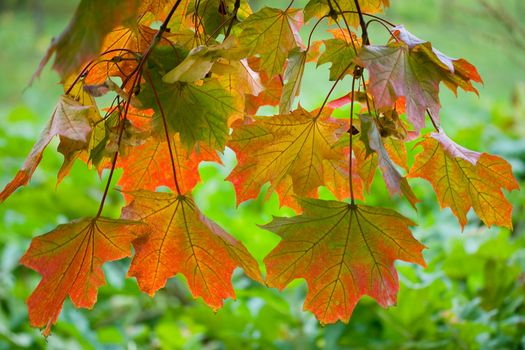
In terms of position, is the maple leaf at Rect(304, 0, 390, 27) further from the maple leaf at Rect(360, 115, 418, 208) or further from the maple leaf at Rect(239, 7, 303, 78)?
the maple leaf at Rect(360, 115, 418, 208)

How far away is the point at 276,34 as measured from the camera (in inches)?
20.7

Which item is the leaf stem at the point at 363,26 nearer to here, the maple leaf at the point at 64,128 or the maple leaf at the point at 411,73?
the maple leaf at the point at 411,73

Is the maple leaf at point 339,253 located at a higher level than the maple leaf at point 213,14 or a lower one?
lower

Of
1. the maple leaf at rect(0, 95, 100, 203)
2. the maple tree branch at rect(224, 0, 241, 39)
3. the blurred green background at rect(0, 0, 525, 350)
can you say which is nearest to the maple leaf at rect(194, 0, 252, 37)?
the maple tree branch at rect(224, 0, 241, 39)

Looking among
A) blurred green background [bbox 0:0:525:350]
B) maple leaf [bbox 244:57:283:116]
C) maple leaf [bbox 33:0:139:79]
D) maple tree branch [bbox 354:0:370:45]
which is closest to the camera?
maple leaf [bbox 33:0:139:79]

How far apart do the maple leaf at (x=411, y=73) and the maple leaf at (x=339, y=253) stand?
87 mm

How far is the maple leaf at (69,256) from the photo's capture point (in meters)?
0.48

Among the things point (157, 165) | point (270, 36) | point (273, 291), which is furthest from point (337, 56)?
point (273, 291)

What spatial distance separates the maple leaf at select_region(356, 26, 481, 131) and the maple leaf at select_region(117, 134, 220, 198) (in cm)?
17

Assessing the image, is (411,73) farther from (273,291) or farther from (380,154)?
(273,291)

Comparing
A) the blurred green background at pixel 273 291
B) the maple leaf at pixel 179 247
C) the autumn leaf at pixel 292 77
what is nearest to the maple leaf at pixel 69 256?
the maple leaf at pixel 179 247

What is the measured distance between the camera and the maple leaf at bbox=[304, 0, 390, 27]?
0.54 meters

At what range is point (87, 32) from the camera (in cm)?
37

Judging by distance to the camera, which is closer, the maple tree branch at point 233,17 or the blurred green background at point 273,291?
the maple tree branch at point 233,17
